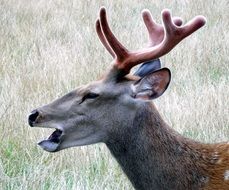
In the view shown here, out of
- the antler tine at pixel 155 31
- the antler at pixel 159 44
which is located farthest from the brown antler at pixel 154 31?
the antler at pixel 159 44

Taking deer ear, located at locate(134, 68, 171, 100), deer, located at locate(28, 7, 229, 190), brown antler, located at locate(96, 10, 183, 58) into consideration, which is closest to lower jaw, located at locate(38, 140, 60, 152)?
deer, located at locate(28, 7, 229, 190)

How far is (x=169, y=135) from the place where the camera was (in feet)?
14.3

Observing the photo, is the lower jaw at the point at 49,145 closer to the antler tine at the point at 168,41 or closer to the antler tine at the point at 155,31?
the antler tine at the point at 168,41

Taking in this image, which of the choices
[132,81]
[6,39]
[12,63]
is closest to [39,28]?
[6,39]

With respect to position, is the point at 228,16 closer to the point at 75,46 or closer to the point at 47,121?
the point at 75,46

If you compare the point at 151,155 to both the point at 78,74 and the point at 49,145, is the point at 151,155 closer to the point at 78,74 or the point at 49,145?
the point at 49,145

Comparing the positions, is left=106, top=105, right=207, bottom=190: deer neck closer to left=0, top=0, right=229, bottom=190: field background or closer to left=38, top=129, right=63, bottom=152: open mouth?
left=38, top=129, right=63, bottom=152: open mouth

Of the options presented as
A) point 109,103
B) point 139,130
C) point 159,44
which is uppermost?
point 159,44

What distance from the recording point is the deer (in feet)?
14.1

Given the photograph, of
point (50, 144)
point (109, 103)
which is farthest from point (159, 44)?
point (50, 144)

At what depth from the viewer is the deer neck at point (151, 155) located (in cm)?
432

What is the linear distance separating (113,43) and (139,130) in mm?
503

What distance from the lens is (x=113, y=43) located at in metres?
4.54

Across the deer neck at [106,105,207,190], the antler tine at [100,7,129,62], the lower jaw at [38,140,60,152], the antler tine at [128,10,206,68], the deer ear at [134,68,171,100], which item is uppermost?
the antler tine at [100,7,129,62]
